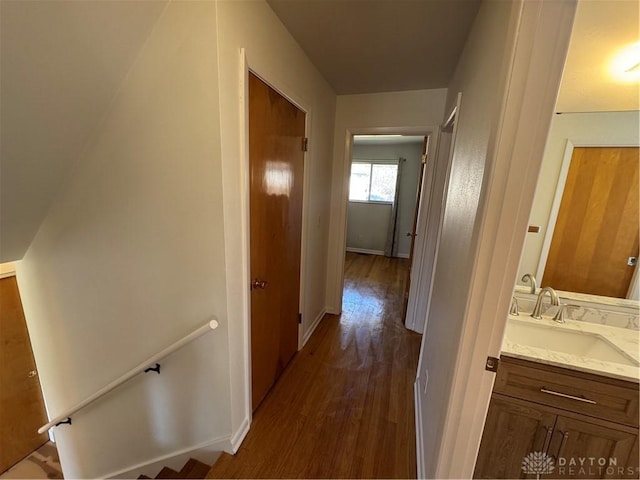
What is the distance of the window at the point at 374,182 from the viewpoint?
5.22 metres

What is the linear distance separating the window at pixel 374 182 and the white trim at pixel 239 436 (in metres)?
4.48

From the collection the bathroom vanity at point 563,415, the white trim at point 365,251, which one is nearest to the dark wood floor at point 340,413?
the bathroom vanity at point 563,415

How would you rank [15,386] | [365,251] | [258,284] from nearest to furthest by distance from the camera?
[258,284], [15,386], [365,251]

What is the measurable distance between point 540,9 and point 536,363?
3.94ft

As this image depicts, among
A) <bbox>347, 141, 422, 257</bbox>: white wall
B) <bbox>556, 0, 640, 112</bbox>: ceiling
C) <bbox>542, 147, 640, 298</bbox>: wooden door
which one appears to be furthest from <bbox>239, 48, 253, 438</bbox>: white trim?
<bbox>347, 141, 422, 257</bbox>: white wall

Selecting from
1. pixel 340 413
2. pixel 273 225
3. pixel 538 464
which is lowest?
pixel 340 413

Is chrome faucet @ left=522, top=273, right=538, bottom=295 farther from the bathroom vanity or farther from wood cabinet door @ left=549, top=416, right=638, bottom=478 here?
wood cabinet door @ left=549, top=416, right=638, bottom=478

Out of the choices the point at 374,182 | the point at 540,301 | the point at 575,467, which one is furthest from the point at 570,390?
the point at 374,182

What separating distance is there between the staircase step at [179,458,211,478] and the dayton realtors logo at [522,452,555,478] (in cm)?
162

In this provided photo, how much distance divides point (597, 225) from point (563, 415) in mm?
944

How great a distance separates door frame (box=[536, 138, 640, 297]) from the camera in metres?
1.29

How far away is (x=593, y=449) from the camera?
40.1 inches

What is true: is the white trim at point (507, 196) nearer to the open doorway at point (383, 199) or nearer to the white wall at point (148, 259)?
the white wall at point (148, 259)

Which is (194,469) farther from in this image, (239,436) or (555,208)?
(555,208)
